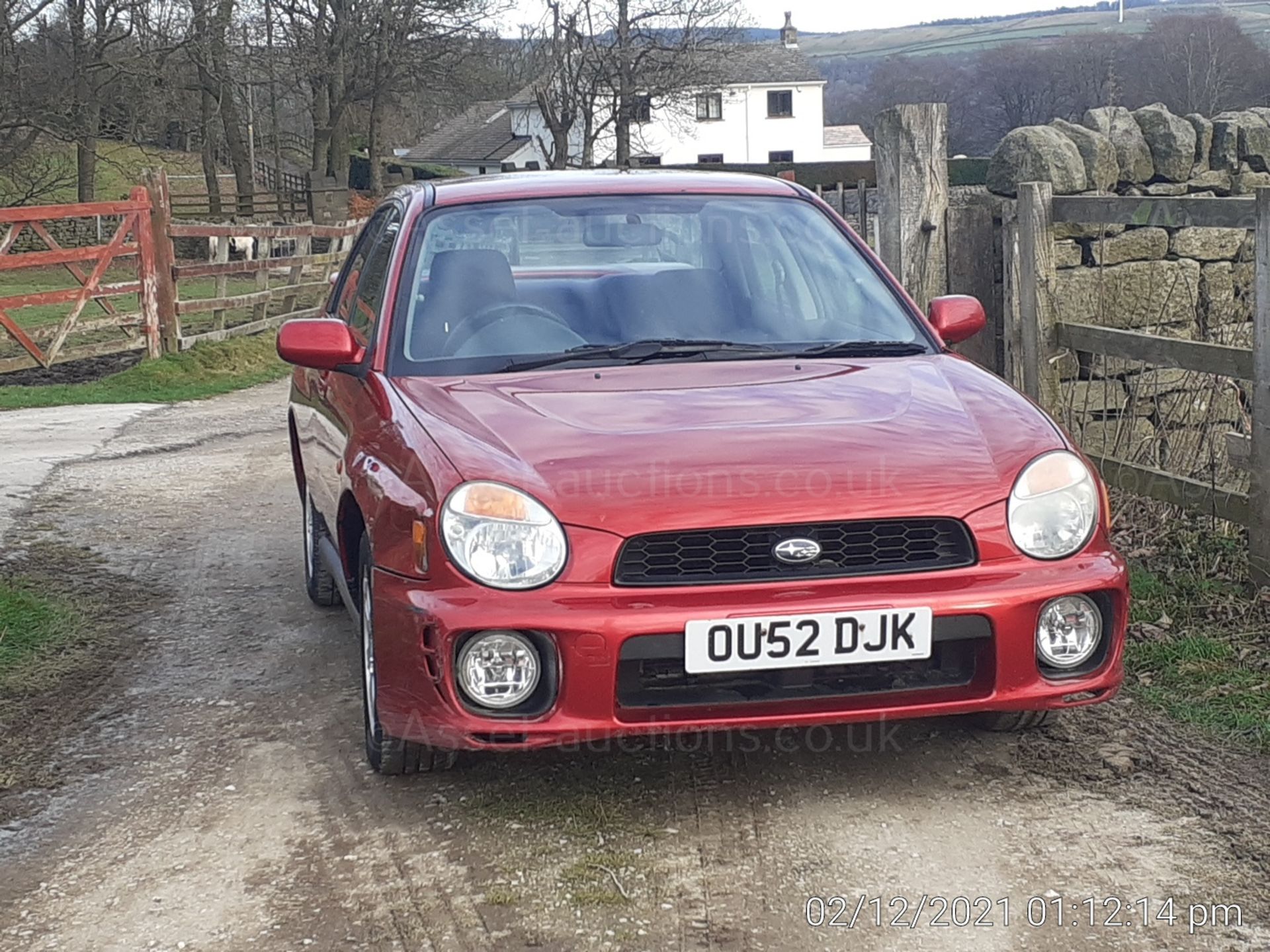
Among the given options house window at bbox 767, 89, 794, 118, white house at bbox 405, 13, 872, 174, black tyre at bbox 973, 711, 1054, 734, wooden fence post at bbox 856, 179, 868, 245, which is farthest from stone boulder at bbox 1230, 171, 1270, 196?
house window at bbox 767, 89, 794, 118

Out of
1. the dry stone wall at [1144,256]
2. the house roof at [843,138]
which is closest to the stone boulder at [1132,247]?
the dry stone wall at [1144,256]

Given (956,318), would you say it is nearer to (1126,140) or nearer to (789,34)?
(1126,140)

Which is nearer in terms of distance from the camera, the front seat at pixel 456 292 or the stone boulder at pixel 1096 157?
the front seat at pixel 456 292

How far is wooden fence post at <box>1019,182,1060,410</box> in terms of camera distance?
704cm

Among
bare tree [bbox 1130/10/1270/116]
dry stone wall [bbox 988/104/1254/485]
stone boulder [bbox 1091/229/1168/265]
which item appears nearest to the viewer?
dry stone wall [bbox 988/104/1254/485]

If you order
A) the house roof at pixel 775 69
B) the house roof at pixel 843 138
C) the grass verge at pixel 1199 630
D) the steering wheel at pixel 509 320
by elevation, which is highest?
the house roof at pixel 775 69

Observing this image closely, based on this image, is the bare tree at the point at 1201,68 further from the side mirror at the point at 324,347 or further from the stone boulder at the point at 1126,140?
the side mirror at the point at 324,347

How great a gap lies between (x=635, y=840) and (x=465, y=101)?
44948 millimetres

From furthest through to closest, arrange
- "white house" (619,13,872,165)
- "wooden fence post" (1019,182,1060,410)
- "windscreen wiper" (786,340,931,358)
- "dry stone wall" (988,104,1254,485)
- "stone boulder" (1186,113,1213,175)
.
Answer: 1. "white house" (619,13,872,165)
2. "stone boulder" (1186,113,1213,175)
3. "dry stone wall" (988,104,1254,485)
4. "wooden fence post" (1019,182,1060,410)
5. "windscreen wiper" (786,340,931,358)

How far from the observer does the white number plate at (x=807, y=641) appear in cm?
361

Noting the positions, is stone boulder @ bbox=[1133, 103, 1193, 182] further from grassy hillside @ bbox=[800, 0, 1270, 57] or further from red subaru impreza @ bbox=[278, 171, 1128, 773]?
grassy hillside @ bbox=[800, 0, 1270, 57]

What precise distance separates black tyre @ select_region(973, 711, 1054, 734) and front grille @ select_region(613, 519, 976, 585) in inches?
31.6

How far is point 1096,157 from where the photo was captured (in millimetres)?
8297

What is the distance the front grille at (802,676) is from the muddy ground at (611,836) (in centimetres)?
34
